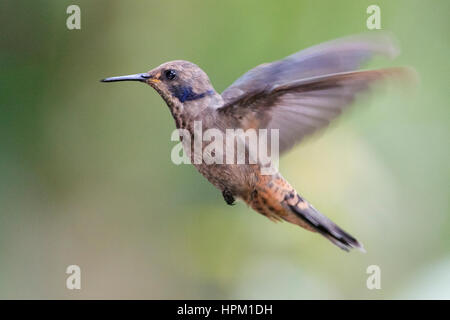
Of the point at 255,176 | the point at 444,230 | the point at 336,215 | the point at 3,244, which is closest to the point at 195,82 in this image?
the point at 255,176

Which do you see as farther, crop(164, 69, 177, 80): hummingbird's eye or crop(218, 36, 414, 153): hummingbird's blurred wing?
crop(164, 69, 177, 80): hummingbird's eye

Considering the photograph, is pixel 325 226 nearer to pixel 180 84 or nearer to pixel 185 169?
pixel 180 84

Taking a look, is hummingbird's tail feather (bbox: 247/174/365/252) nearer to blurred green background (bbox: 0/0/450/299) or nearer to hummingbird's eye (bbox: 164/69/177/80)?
hummingbird's eye (bbox: 164/69/177/80)

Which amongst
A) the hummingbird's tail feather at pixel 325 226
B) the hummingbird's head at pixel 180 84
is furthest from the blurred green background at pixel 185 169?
the hummingbird's head at pixel 180 84

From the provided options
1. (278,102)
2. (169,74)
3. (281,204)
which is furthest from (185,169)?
(278,102)

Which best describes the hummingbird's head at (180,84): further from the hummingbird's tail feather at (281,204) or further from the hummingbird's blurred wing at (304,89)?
the hummingbird's tail feather at (281,204)

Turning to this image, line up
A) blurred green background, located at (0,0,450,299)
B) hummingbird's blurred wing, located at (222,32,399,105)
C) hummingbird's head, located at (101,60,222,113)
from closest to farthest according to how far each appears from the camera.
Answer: hummingbird's head, located at (101,60,222,113), hummingbird's blurred wing, located at (222,32,399,105), blurred green background, located at (0,0,450,299)

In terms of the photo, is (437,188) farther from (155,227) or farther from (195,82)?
(195,82)

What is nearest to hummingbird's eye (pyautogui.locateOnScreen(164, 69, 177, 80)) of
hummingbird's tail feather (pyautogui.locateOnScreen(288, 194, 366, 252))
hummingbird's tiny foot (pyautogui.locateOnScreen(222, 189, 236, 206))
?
hummingbird's tiny foot (pyautogui.locateOnScreen(222, 189, 236, 206))

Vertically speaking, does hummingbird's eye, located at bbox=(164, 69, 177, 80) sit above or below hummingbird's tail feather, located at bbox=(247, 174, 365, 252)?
above
